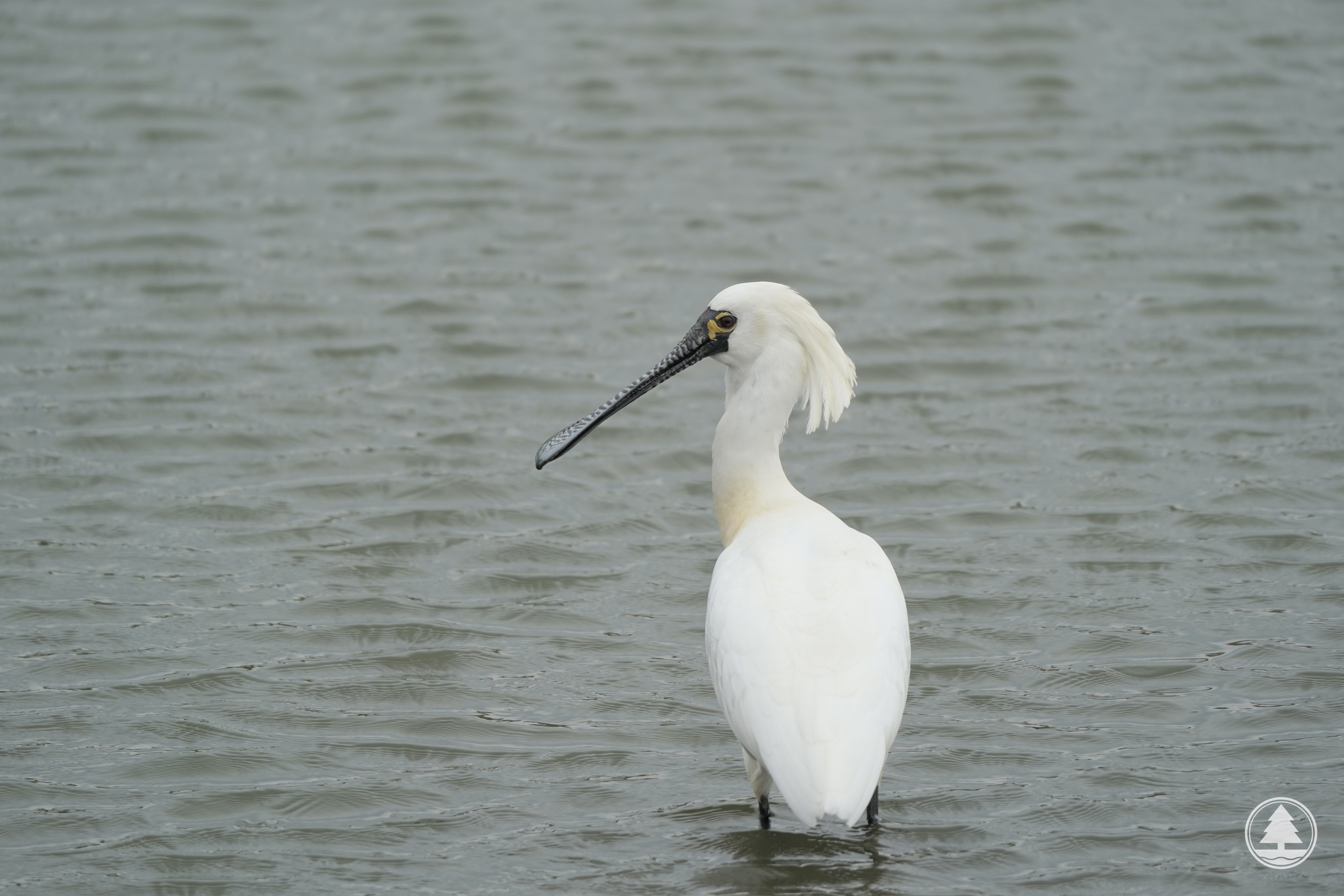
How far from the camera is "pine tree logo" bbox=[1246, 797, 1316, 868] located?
5.98 meters

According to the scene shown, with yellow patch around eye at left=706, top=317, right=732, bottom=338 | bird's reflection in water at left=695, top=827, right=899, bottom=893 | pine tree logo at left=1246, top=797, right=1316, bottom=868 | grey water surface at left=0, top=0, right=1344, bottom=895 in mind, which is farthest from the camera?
yellow patch around eye at left=706, top=317, right=732, bottom=338

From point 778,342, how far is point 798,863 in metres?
2.11

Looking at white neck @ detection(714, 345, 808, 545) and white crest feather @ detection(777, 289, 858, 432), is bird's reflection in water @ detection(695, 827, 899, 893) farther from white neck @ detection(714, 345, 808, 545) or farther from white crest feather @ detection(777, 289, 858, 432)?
white crest feather @ detection(777, 289, 858, 432)

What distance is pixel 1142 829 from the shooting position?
6207 mm

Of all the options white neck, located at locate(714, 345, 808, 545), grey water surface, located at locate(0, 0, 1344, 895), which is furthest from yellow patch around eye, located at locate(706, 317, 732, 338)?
grey water surface, located at locate(0, 0, 1344, 895)

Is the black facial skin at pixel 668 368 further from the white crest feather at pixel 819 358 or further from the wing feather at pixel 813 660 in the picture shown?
the wing feather at pixel 813 660

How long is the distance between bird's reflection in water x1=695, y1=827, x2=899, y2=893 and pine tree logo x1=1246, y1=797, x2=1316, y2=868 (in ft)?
4.30

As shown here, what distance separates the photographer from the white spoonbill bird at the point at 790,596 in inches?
219

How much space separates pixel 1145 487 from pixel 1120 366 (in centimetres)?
179

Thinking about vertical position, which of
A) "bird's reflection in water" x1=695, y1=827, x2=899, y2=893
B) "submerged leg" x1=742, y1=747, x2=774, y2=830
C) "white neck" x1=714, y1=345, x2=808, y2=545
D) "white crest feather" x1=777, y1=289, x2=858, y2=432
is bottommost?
"bird's reflection in water" x1=695, y1=827, x2=899, y2=893

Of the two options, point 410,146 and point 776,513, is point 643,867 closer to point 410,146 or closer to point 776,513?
point 776,513

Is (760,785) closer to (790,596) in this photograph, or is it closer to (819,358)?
(790,596)

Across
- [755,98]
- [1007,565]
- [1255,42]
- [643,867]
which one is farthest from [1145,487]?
[1255,42]

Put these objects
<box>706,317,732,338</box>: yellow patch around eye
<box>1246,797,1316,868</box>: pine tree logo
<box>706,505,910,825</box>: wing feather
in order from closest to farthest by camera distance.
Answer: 1. <box>706,505,910,825</box>: wing feather
2. <box>1246,797,1316,868</box>: pine tree logo
3. <box>706,317,732,338</box>: yellow patch around eye
